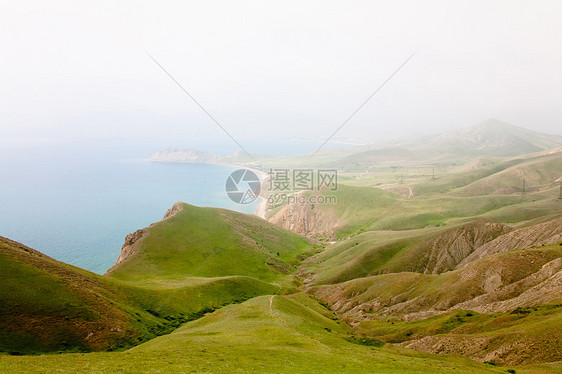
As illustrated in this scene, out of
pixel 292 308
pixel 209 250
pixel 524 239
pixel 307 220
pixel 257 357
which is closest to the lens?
pixel 257 357

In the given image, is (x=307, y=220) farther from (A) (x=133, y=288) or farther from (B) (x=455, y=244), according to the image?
(A) (x=133, y=288)

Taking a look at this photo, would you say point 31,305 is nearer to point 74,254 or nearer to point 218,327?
point 218,327

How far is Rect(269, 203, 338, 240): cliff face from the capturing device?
16662 centimetres

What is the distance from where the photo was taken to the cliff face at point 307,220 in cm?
16662

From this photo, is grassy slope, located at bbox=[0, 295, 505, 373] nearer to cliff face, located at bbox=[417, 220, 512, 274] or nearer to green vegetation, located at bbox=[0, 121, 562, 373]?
green vegetation, located at bbox=[0, 121, 562, 373]

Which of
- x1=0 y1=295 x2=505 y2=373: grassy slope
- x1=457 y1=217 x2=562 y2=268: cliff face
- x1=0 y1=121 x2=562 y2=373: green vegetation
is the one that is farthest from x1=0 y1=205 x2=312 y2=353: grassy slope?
x1=457 y1=217 x2=562 y2=268: cliff face

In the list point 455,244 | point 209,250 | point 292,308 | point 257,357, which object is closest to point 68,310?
point 257,357

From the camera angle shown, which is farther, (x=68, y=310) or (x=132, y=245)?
(x=132, y=245)

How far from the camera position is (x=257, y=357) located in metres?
27.3

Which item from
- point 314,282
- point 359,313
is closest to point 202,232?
point 314,282

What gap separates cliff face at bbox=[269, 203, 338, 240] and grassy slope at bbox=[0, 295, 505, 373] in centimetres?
12253

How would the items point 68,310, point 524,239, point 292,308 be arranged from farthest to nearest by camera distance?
point 524,239 → point 292,308 → point 68,310

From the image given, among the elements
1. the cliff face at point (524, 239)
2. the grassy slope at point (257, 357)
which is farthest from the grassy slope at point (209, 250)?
the cliff face at point (524, 239)

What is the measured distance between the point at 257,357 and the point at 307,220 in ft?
480
